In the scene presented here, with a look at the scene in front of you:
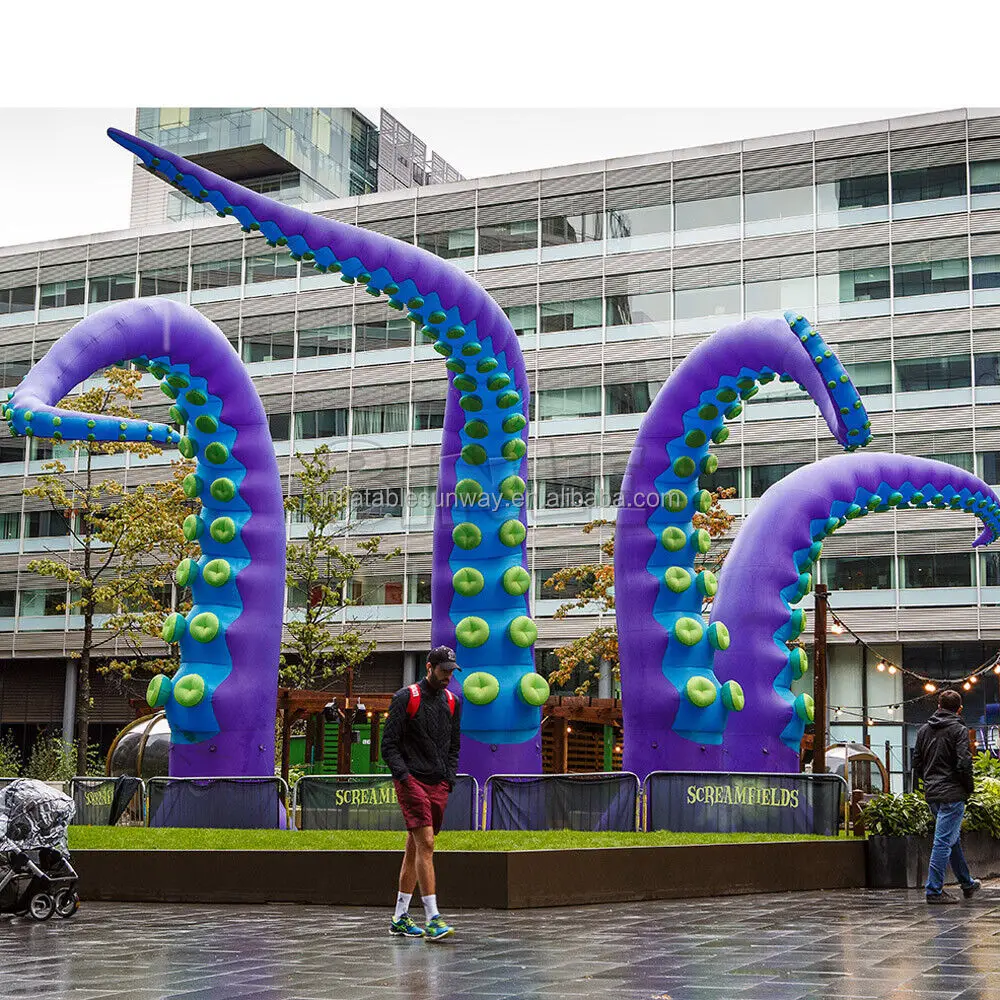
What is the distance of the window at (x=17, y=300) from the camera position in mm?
59625

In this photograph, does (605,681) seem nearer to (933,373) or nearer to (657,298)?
(657,298)

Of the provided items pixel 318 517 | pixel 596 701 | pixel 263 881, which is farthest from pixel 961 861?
pixel 318 517

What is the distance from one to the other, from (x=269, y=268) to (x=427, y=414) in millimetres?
9308

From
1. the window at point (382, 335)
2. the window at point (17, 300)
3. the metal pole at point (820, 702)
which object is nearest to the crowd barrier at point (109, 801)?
the metal pole at point (820, 702)

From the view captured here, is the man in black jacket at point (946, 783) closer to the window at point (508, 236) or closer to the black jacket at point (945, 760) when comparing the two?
the black jacket at point (945, 760)

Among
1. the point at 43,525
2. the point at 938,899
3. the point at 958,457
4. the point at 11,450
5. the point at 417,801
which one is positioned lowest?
the point at 938,899

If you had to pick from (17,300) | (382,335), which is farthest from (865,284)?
(17,300)

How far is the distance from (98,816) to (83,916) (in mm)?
6217

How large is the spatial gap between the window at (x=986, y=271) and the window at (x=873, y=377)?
3.84 m

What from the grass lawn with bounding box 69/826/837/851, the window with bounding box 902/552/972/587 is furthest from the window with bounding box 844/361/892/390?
the grass lawn with bounding box 69/826/837/851

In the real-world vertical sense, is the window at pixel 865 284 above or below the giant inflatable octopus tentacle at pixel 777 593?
above

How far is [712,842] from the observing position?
13.5 m

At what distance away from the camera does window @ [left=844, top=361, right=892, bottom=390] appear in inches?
1860

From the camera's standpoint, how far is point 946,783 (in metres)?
12.6
